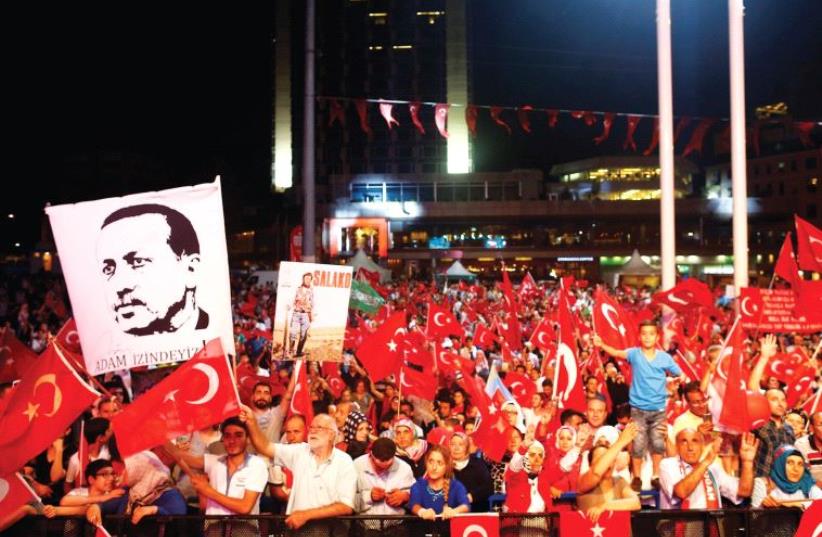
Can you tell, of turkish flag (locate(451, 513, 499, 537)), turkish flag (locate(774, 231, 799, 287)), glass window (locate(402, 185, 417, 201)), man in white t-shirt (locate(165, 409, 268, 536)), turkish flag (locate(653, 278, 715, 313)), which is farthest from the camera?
glass window (locate(402, 185, 417, 201))

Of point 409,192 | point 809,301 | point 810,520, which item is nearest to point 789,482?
point 810,520

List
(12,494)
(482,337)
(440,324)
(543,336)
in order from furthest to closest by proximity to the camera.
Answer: (482,337)
(440,324)
(543,336)
(12,494)

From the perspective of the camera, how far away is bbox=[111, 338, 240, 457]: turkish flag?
543cm

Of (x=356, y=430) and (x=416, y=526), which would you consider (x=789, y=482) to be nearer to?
(x=416, y=526)

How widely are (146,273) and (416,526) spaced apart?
9.56ft

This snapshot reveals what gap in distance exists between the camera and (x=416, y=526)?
17.1 ft

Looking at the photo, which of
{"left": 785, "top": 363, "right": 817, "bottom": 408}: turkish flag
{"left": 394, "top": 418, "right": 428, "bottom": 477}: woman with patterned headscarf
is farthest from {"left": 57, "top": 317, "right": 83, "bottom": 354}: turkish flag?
{"left": 785, "top": 363, "right": 817, "bottom": 408}: turkish flag

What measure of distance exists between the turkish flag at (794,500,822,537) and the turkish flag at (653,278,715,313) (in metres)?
9.15

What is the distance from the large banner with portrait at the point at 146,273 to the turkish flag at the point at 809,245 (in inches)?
347

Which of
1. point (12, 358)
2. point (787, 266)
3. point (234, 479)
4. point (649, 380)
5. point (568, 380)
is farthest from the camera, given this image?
point (787, 266)

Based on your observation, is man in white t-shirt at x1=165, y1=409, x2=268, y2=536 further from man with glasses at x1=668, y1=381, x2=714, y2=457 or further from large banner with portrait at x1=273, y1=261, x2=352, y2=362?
man with glasses at x1=668, y1=381, x2=714, y2=457

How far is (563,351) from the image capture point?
889 cm

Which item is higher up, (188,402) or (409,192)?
(409,192)

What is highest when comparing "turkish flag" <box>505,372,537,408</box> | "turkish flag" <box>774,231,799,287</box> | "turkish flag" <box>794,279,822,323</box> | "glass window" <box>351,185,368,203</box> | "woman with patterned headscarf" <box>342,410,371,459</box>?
"glass window" <box>351,185,368,203</box>
